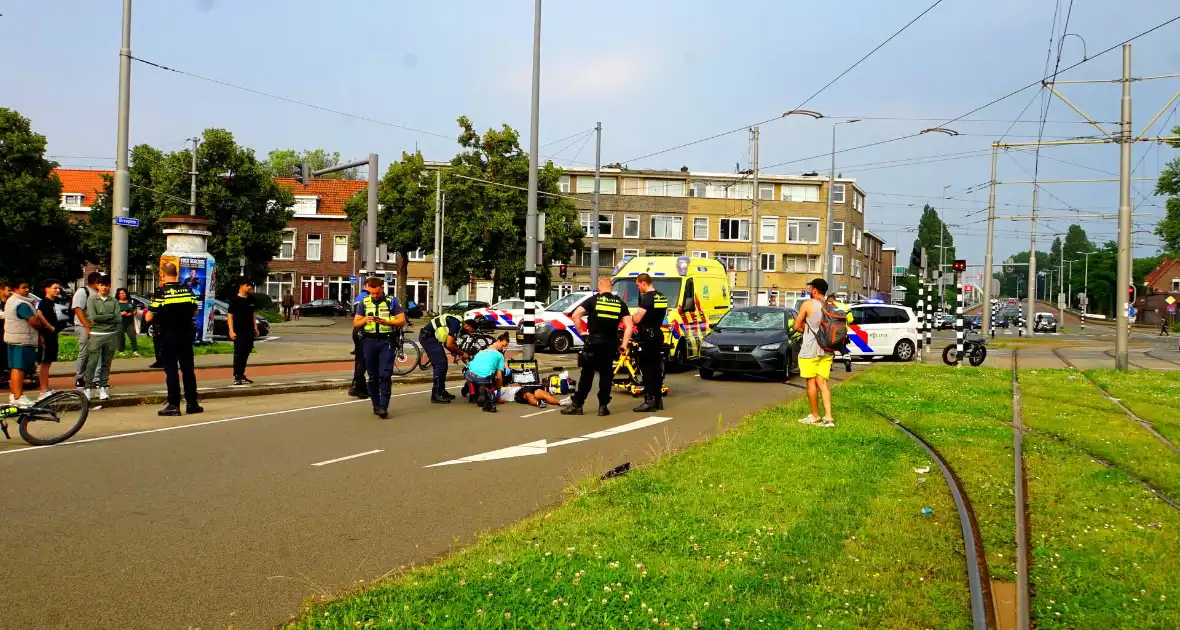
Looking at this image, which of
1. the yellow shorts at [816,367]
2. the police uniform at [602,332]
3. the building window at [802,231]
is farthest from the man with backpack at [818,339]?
the building window at [802,231]

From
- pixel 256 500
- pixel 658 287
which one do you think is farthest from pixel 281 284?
pixel 256 500

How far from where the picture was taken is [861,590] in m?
4.98

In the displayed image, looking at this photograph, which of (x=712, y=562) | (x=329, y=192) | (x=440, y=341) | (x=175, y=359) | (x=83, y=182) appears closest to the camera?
(x=712, y=562)

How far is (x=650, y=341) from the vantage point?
14.0 meters

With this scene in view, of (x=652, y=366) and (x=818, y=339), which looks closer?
(x=818, y=339)

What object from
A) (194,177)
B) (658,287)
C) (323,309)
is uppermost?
(194,177)

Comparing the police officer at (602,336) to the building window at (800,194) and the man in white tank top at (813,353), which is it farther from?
the building window at (800,194)

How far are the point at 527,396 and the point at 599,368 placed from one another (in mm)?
1832

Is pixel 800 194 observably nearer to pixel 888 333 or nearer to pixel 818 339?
pixel 888 333

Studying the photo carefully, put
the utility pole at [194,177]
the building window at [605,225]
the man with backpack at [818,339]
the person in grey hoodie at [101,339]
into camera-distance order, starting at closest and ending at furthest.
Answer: the man with backpack at [818,339], the person in grey hoodie at [101,339], the utility pole at [194,177], the building window at [605,225]

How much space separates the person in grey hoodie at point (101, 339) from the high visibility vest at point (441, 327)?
4344 mm

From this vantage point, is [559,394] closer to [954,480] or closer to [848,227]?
[954,480]

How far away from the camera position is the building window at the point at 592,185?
73938mm

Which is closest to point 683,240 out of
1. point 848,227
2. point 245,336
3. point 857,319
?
point 848,227
